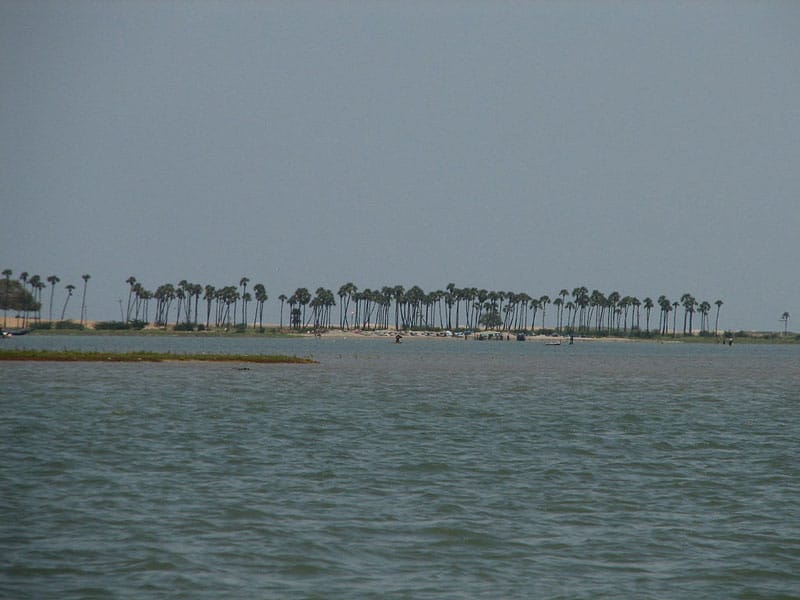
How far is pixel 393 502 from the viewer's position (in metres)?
24.8

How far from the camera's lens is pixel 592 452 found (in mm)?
35219

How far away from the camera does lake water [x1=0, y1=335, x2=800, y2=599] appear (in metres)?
17.7

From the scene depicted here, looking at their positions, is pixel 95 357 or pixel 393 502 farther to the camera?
pixel 95 357

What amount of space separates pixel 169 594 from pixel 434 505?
9.39m

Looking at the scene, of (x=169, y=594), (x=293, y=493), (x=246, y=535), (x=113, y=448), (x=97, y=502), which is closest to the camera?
(x=169, y=594)

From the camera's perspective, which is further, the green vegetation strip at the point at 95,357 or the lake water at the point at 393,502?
the green vegetation strip at the point at 95,357

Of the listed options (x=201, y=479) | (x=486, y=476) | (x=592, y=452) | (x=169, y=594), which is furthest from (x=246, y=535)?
(x=592, y=452)

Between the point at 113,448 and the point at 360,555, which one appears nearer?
the point at 360,555

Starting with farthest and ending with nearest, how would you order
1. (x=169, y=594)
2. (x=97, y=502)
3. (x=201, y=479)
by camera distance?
(x=201, y=479)
(x=97, y=502)
(x=169, y=594)

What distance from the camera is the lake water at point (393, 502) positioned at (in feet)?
58.0

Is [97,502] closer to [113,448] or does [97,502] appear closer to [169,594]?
[169,594]

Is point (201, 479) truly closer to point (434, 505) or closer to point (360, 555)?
point (434, 505)

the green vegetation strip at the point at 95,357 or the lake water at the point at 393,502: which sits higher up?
the lake water at the point at 393,502

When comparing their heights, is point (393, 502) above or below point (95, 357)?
above
